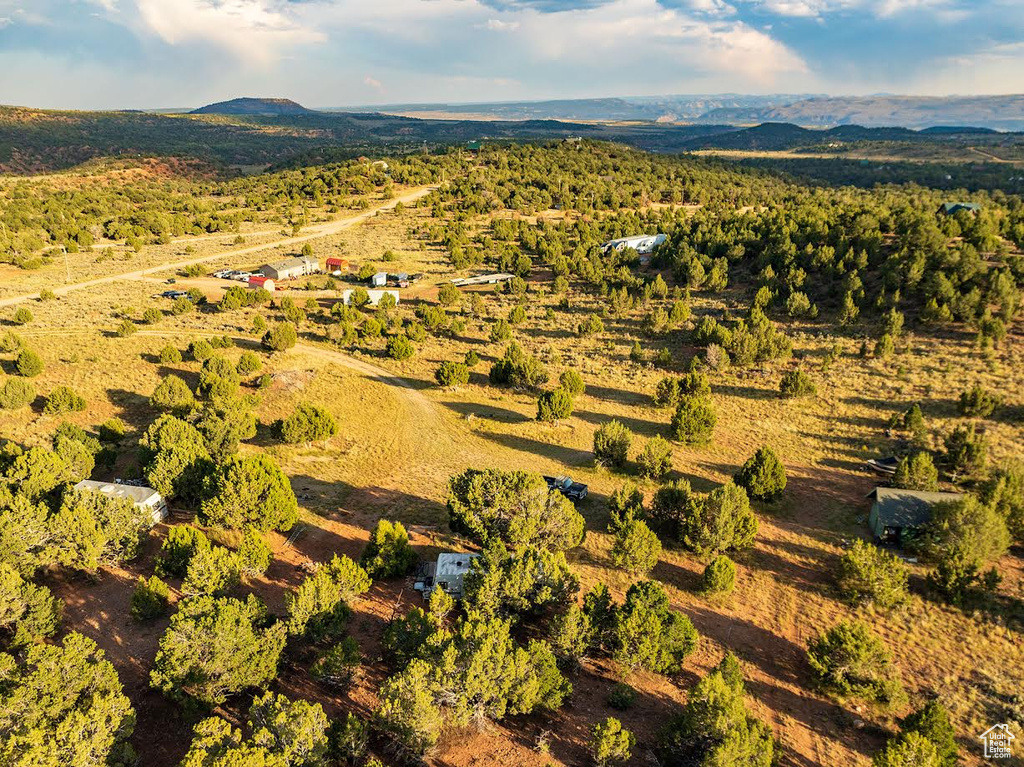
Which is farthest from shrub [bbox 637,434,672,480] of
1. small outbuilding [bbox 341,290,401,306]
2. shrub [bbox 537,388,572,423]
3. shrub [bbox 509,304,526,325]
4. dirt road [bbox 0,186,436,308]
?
dirt road [bbox 0,186,436,308]

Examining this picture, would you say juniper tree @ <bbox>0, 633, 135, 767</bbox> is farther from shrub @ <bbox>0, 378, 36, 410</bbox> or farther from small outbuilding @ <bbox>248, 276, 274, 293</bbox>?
small outbuilding @ <bbox>248, 276, 274, 293</bbox>

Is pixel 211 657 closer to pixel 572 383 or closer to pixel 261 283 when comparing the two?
pixel 572 383

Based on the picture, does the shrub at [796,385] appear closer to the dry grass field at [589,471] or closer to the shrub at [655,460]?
the dry grass field at [589,471]

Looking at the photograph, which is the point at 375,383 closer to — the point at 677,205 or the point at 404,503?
A: the point at 404,503

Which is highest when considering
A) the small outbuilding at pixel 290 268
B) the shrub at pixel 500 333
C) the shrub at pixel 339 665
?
the small outbuilding at pixel 290 268

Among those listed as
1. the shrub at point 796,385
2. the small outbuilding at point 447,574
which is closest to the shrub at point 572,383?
the shrub at point 796,385

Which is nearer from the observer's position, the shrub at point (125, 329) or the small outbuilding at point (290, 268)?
the shrub at point (125, 329)
